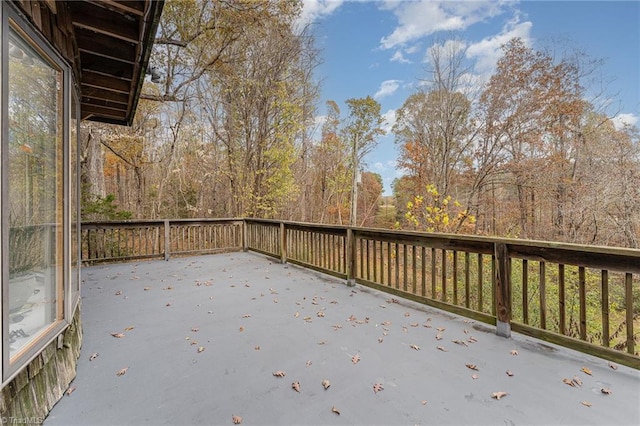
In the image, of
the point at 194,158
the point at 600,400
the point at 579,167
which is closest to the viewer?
the point at 600,400

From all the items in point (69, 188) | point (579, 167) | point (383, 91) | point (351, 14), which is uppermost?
point (351, 14)

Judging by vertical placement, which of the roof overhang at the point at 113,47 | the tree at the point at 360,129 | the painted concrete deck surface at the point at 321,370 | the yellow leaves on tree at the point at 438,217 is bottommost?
the painted concrete deck surface at the point at 321,370

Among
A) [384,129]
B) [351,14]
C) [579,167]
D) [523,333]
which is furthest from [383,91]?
[523,333]

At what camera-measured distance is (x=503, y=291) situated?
2.87m

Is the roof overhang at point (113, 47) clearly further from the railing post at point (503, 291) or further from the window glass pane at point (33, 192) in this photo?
the railing post at point (503, 291)

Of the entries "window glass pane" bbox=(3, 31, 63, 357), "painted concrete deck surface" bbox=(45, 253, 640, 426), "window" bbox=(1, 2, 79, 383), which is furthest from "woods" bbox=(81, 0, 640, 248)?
"window glass pane" bbox=(3, 31, 63, 357)

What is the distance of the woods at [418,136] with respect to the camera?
6.94m

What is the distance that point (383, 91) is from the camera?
45.6ft

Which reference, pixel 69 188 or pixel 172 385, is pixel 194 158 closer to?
pixel 69 188

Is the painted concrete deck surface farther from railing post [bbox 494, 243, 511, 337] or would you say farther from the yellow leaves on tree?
the yellow leaves on tree

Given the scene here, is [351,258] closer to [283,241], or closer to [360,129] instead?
[283,241]

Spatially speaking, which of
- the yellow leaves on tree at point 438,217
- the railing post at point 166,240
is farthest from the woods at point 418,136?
the railing post at point 166,240

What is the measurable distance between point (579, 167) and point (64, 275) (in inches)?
Result: 423

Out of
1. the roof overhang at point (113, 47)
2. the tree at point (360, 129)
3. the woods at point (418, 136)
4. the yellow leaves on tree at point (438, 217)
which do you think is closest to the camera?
the roof overhang at point (113, 47)
